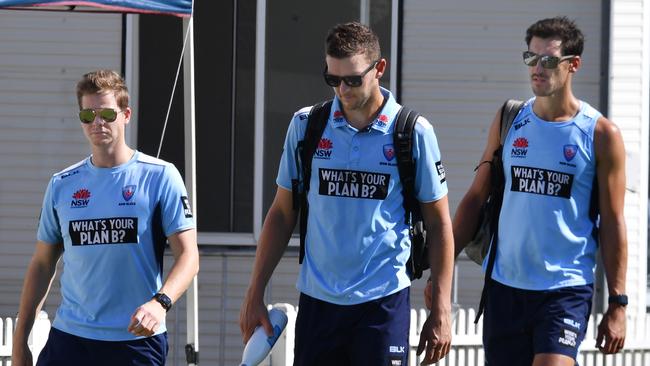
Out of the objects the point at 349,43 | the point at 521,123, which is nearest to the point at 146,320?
the point at 349,43

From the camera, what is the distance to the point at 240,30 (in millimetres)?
10211

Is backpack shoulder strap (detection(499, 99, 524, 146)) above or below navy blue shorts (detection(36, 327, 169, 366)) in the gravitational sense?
above

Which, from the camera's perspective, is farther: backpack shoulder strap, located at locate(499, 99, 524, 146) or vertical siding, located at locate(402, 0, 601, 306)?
vertical siding, located at locate(402, 0, 601, 306)

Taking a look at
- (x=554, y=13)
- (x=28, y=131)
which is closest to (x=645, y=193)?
(x=554, y=13)

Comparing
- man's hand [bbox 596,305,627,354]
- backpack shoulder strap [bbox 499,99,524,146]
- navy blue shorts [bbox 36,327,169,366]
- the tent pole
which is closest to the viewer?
navy blue shorts [bbox 36,327,169,366]

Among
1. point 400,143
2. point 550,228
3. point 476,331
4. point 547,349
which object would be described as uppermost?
point 400,143

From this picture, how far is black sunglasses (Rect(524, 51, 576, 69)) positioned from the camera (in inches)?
231

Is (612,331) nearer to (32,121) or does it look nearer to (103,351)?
(103,351)

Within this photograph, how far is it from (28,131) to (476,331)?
3631 mm

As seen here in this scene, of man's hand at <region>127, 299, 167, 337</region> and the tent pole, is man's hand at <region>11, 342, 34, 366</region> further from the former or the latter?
the tent pole

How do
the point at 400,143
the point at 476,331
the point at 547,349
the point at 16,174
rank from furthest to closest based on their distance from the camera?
the point at 16,174
the point at 476,331
the point at 547,349
the point at 400,143

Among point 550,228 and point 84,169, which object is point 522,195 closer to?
point 550,228

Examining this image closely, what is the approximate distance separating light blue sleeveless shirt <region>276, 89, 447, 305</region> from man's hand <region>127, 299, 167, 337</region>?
62 cm

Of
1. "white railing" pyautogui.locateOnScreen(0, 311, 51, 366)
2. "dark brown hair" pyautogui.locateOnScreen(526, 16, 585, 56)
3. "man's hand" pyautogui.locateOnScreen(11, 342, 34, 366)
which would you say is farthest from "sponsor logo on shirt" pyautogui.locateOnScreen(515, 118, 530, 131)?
"white railing" pyautogui.locateOnScreen(0, 311, 51, 366)
